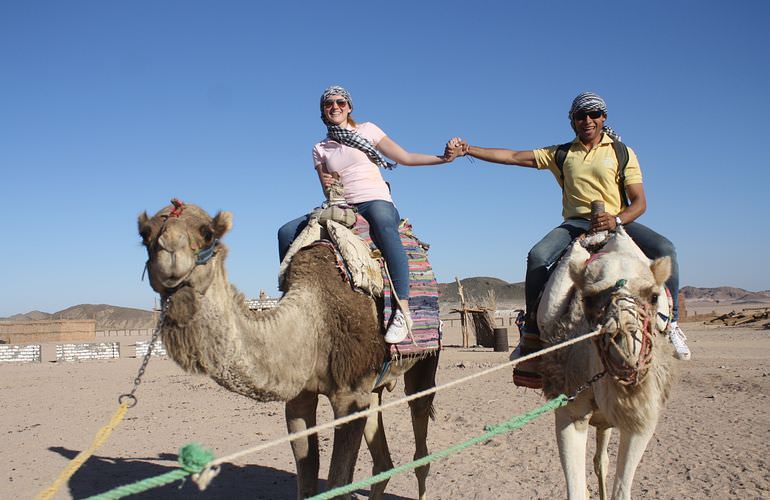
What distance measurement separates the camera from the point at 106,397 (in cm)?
1437

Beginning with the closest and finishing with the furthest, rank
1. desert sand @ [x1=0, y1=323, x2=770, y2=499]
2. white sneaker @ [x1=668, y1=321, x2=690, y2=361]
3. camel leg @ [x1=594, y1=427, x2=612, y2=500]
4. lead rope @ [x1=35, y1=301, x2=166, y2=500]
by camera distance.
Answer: lead rope @ [x1=35, y1=301, x2=166, y2=500] → white sneaker @ [x1=668, y1=321, x2=690, y2=361] → camel leg @ [x1=594, y1=427, x2=612, y2=500] → desert sand @ [x1=0, y1=323, x2=770, y2=499]

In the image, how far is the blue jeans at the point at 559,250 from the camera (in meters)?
Result: 4.70

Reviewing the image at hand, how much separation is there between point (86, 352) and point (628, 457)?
26595 mm

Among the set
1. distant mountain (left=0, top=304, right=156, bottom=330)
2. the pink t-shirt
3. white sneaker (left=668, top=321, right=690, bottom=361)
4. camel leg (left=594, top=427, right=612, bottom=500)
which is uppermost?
distant mountain (left=0, top=304, right=156, bottom=330)

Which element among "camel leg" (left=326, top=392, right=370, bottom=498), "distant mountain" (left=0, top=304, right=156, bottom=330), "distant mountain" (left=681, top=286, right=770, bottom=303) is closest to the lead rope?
"camel leg" (left=326, top=392, right=370, bottom=498)

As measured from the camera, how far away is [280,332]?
13.3 feet

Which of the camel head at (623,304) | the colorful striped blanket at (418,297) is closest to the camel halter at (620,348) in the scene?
the camel head at (623,304)

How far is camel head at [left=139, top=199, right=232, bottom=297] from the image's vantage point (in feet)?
10.8

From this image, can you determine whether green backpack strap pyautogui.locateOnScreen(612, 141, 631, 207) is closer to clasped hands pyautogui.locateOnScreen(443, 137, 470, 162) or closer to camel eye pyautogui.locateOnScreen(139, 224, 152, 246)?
clasped hands pyautogui.locateOnScreen(443, 137, 470, 162)

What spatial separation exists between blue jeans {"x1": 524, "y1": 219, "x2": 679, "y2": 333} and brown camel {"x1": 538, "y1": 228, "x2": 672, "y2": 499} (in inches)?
11.8

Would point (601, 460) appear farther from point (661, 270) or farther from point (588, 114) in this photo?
point (588, 114)

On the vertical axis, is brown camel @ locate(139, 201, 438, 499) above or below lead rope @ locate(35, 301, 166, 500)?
above

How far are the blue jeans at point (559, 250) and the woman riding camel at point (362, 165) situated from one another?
935 mm

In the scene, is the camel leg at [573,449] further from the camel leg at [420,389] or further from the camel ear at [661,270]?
the camel leg at [420,389]
